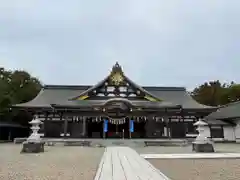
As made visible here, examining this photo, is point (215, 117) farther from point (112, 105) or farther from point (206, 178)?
point (206, 178)

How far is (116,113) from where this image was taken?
2058cm

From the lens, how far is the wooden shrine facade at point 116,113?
20.5 metres

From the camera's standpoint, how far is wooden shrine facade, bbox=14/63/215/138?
67.3 feet

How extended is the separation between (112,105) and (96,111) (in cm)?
176

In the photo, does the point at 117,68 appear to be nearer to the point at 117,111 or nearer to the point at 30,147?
the point at 117,111

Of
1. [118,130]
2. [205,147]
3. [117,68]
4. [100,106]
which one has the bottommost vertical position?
[205,147]

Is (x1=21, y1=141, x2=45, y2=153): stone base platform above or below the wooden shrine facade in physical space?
below

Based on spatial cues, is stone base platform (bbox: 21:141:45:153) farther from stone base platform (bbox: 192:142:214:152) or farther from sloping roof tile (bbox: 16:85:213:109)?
sloping roof tile (bbox: 16:85:213:109)

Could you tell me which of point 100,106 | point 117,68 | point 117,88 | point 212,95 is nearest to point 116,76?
point 117,68

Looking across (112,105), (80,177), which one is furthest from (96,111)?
(80,177)

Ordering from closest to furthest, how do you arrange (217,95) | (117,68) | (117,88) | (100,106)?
(100,106) → (117,68) → (117,88) → (217,95)

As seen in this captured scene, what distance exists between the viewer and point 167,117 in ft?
69.3

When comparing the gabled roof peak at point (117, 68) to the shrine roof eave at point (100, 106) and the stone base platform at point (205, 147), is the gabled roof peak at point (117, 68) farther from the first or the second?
the stone base platform at point (205, 147)

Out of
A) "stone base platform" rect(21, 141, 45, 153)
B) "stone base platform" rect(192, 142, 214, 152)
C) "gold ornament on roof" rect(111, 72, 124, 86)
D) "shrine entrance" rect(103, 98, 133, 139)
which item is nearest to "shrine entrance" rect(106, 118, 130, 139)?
"shrine entrance" rect(103, 98, 133, 139)
